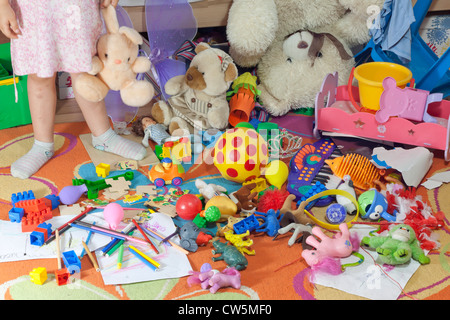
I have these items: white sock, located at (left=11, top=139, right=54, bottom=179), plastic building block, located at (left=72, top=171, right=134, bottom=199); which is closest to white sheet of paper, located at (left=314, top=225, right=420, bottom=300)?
plastic building block, located at (left=72, top=171, right=134, bottom=199)

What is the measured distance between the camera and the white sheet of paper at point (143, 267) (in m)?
1.18

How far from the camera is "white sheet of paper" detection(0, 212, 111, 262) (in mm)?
1237

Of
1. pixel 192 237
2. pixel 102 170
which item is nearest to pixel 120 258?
pixel 192 237

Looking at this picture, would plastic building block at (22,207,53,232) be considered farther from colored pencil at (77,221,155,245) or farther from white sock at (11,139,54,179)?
white sock at (11,139,54,179)

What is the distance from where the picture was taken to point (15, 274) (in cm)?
118

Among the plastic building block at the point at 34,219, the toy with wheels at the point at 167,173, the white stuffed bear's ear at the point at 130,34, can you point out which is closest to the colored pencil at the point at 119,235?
the plastic building block at the point at 34,219

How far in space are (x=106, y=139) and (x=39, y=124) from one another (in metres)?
0.21

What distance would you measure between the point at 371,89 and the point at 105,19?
0.82 metres

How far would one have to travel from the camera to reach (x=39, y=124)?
5.20ft

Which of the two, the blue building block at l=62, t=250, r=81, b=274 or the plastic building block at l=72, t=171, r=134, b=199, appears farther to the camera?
the plastic building block at l=72, t=171, r=134, b=199

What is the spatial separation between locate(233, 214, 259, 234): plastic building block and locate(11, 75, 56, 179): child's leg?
668mm

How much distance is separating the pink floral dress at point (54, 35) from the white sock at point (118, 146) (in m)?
0.30

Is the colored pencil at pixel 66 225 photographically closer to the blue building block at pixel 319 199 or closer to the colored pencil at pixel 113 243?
the colored pencil at pixel 113 243

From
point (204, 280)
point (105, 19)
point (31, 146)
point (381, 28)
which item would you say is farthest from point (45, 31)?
point (381, 28)
